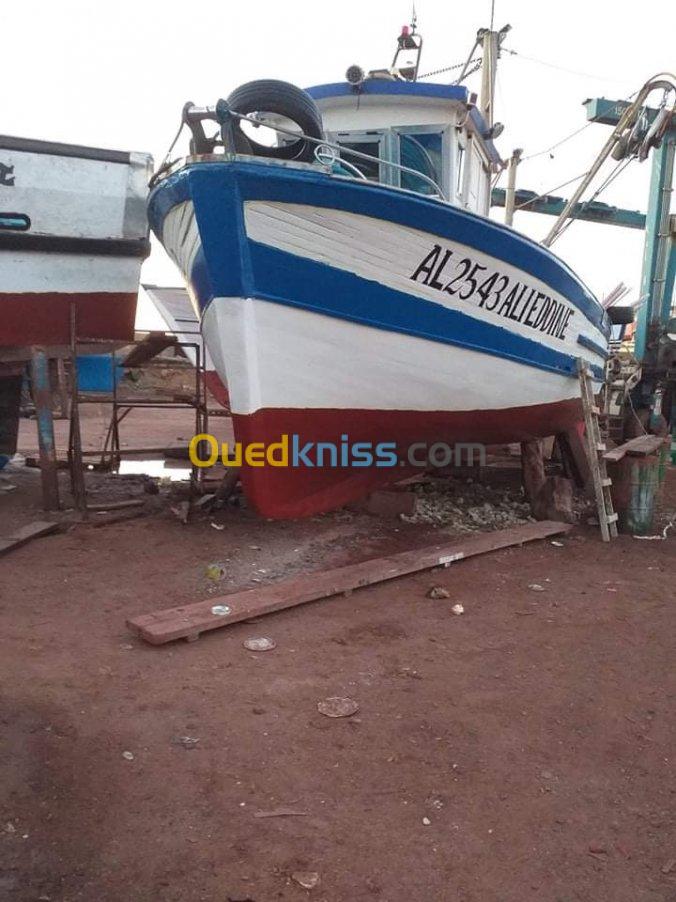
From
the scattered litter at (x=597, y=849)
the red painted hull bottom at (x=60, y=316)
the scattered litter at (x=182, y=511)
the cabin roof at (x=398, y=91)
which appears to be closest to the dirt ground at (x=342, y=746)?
the scattered litter at (x=597, y=849)

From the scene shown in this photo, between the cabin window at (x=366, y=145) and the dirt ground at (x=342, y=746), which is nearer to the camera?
the dirt ground at (x=342, y=746)

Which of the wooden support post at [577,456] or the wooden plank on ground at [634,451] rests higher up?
the wooden plank on ground at [634,451]

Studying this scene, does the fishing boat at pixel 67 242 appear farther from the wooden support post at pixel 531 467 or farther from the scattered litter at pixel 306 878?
the scattered litter at pixel 306 878

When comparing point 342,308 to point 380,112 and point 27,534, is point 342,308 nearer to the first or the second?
point 380,112

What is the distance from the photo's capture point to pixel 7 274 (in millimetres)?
5020

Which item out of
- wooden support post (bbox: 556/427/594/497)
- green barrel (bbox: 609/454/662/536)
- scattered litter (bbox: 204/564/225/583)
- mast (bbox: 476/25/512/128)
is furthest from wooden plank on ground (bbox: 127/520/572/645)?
mast (bbox: 476/25/512/128)

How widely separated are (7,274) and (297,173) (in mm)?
2489

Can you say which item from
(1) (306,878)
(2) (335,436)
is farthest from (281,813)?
(2) (335,436)

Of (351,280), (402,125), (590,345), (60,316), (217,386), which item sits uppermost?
(402,125)

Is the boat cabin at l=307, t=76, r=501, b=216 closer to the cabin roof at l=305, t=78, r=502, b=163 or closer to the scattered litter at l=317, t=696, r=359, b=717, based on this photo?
the cabin roof at l=305, t=78, r=502, b=163

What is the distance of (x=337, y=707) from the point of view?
2.55 metres

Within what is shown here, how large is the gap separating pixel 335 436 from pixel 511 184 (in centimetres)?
606

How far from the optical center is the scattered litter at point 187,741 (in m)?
2.25

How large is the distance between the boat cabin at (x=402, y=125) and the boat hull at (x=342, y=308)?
3.46 feet
